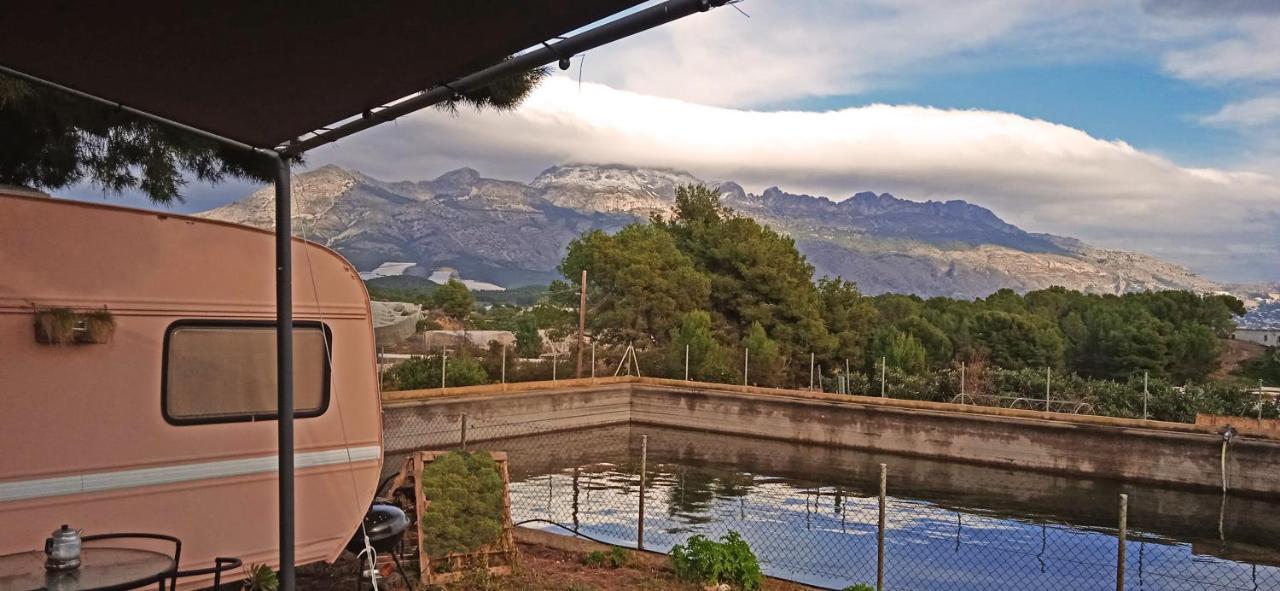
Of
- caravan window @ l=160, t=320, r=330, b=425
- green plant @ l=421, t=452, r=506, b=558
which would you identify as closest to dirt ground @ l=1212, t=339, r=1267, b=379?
green plant @ l=421, t=452, r=506, b=558

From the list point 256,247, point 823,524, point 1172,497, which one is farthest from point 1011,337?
point 256,247

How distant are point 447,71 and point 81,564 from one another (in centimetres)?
299

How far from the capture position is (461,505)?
7.22m

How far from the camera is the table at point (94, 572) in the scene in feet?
13.7

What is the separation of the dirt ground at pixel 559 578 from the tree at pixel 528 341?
2527 centimetres

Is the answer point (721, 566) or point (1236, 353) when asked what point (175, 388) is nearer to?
point (721, 566)

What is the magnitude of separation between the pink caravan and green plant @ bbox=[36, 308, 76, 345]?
0.13 ft

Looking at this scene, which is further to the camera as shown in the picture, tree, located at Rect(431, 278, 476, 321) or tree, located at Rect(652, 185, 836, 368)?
tree, located at Rect(431, 278, 476, 321)

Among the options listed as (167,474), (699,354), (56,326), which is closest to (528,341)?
(699,354)

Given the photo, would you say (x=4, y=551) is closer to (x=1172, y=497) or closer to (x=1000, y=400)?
(x=1172, y=497)

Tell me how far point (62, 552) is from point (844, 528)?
40.9ft

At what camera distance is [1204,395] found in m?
25.2

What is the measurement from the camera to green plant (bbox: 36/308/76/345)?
4957 millimetres

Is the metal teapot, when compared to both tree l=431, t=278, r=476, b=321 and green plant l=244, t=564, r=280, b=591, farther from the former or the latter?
tree l=431, t=278, r=476, b=321
